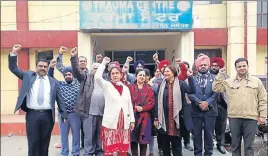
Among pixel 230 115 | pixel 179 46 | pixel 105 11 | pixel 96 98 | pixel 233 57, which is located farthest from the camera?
pixel 233 57

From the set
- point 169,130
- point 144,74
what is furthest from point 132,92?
point 169,130

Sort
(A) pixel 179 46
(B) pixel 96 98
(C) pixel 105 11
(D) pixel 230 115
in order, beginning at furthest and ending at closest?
1. (A) pixel 179 46
2. (C) pixel 105 11
3. (B) pixel 96 98
4. (D) pixel 230 115

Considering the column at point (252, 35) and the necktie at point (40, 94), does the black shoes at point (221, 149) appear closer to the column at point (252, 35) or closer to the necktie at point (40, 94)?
the necktie at point (40, 94)

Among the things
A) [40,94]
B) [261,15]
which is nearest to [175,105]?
[40,94]

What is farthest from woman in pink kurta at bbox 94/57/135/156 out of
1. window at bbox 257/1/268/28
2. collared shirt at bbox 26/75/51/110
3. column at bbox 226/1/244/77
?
window at bbox 257/1/268/28

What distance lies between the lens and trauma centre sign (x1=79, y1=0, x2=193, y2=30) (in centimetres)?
891

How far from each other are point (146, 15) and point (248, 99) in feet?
17.2

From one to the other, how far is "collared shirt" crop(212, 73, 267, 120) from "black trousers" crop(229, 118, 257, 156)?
89mm

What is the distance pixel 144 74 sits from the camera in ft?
15.7

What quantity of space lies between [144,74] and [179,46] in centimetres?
500

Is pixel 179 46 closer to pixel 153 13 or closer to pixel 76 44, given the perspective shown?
pixel 153 13

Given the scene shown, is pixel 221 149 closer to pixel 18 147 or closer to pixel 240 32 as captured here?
pixel 18 147

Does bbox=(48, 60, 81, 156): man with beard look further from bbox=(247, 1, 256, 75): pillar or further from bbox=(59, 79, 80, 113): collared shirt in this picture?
bbox=(247, 1, 256, 75): pillar

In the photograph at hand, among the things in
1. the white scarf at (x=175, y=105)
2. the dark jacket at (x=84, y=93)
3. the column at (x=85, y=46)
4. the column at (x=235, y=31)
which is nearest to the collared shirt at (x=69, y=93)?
the dark jacket at (x=84, y=93)
